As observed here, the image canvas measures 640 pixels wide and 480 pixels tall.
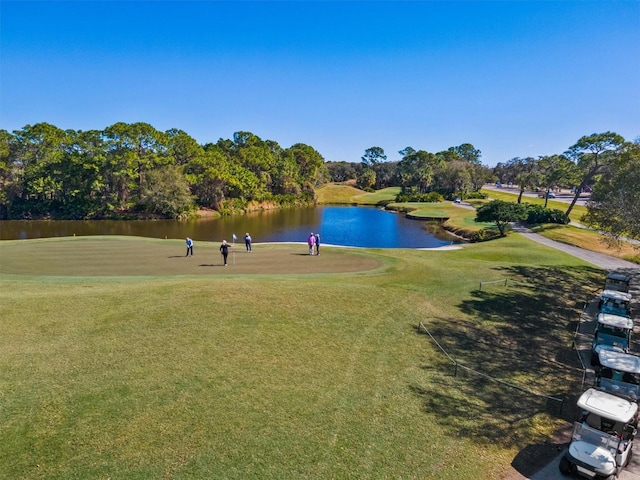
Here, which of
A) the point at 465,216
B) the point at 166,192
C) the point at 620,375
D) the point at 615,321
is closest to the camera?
the point at 620,375

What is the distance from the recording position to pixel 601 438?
1032 centimetres

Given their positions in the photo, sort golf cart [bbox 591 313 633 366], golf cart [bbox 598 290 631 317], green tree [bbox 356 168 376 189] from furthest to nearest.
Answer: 1. green tree [bbox 356 168 376 189]
2. golf cart [bbox 598 290 631 317]
3. golf cart [bbox 591 313 633 366]

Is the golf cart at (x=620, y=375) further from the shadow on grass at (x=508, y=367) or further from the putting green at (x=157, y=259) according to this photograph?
the putting green at (x=157, y=259)

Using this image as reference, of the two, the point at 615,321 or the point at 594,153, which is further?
the point at 594,153

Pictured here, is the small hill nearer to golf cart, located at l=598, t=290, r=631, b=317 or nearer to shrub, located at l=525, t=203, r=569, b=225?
shrub, located at l=525, t=203, r=569, b=225

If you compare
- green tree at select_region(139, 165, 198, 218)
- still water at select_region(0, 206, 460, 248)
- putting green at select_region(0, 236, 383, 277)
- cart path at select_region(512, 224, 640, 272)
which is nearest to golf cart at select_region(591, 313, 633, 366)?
putting green at select_region(0, 236, 383, 277)

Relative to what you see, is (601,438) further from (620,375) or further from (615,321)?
(615,321)

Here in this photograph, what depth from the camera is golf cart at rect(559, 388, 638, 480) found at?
959 centimetres

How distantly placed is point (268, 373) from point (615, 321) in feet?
46.9

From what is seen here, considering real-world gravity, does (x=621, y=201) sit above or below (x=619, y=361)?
above

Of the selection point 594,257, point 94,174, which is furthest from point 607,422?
point 94,174

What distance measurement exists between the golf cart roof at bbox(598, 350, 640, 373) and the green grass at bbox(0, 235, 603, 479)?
1.88 m

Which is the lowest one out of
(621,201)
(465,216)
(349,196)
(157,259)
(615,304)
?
(615,304)

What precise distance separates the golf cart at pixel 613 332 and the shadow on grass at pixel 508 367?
4.06ft
